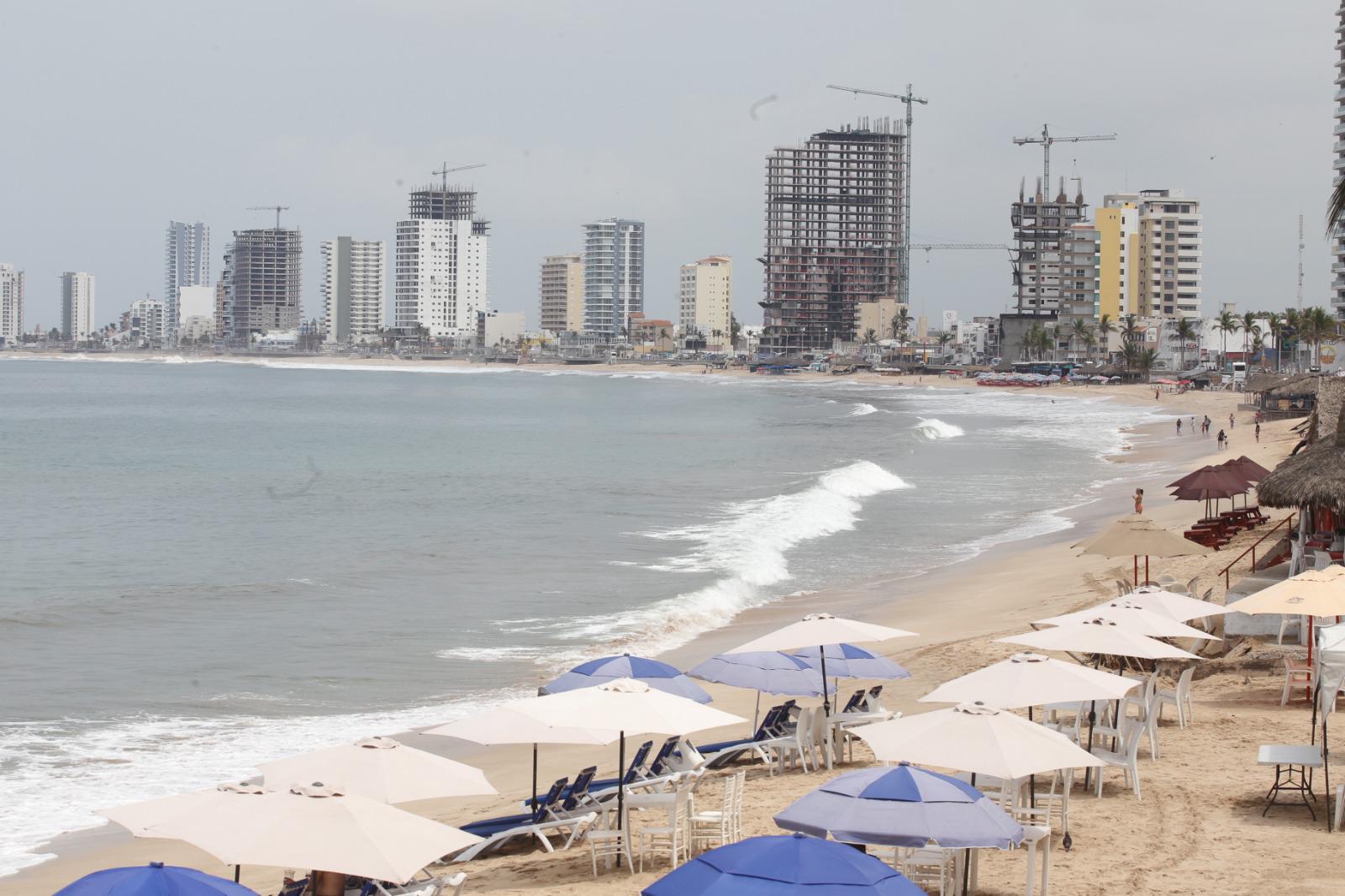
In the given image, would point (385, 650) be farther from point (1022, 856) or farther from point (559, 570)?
point (1022, 856)

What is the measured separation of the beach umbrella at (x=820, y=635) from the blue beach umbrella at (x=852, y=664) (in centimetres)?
12

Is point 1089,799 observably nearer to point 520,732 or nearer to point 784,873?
point 520,732

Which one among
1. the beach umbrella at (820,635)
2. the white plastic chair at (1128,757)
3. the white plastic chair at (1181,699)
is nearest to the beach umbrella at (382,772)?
the beach umbrella at (820,635)

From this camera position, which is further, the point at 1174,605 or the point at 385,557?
the point at 385,557

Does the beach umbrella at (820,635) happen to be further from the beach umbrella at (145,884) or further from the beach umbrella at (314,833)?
the beach umbrella at (145,884)

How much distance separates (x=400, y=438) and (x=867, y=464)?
120 feet

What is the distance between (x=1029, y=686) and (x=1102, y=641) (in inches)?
85.6

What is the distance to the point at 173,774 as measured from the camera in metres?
13.3

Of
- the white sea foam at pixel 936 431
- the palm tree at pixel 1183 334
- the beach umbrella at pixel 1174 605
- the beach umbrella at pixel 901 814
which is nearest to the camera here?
the beach umbrella at pixel 901 814

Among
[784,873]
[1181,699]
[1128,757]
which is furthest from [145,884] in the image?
[1181,699]

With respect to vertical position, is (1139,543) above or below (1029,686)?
above

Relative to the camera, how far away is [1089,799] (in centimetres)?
1027

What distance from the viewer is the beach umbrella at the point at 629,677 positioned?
11.1 m

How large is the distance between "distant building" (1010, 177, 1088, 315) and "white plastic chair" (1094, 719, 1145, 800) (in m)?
162
